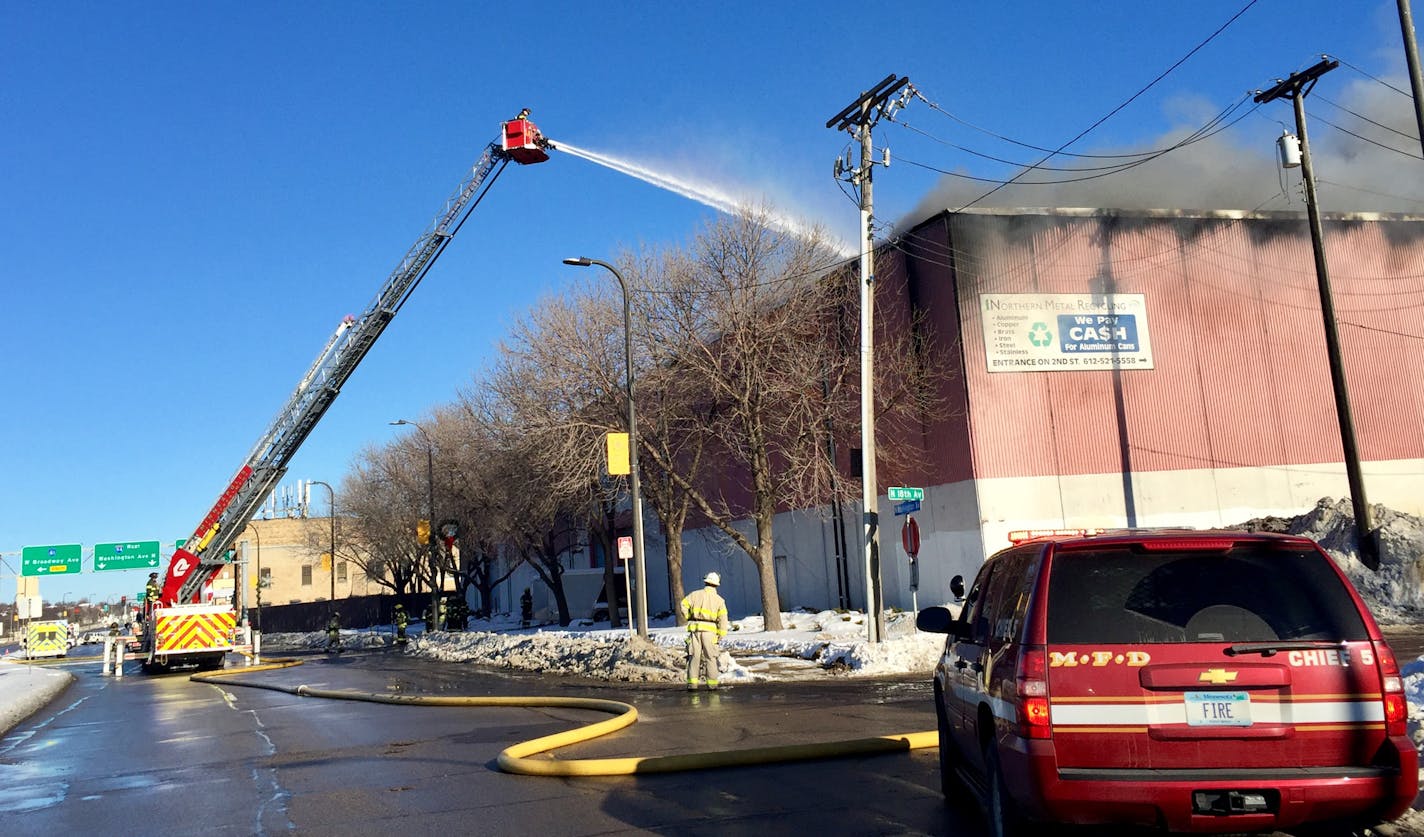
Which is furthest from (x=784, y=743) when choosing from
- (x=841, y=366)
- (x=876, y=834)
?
(x=841, y=366)

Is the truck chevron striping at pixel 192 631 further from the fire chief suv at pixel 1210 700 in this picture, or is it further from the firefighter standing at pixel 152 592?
the fire chief suv at pixel 1210 700

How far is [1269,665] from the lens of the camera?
4680 millimetres

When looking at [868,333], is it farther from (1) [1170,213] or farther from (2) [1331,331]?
(1) [1170,213]

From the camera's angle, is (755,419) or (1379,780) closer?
(1379,780)

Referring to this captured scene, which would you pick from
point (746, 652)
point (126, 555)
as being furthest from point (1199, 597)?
point (126, 555)

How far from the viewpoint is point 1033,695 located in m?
4.77

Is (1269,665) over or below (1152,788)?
over

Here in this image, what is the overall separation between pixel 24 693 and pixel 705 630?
50.9 feet

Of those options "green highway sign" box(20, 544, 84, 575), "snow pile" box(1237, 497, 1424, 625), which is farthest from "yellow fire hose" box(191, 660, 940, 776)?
"green highway sign" box(20, 544, 84, 575)

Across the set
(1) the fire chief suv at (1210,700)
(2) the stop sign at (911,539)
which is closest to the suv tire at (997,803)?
(1) the fire chief suv at (1210,700)

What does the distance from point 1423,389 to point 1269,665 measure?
33968mm

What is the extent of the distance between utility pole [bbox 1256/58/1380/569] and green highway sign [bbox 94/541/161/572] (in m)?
59.6

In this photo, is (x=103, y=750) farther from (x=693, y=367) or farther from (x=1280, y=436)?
(x=1280, y=436)

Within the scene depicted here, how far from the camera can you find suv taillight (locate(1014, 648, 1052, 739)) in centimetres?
473
